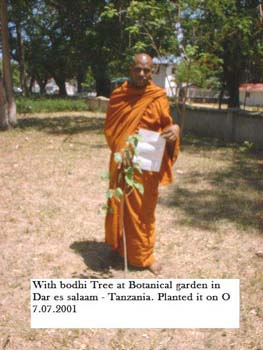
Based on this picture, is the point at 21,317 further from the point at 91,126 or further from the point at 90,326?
the point at 91,126

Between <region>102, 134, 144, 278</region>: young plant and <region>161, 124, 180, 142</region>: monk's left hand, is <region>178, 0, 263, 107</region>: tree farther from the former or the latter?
<region>102, 134, 144, 278</region>: young plant

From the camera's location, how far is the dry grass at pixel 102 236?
10.2ft

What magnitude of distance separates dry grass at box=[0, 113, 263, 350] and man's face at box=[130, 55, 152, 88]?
1701 mm

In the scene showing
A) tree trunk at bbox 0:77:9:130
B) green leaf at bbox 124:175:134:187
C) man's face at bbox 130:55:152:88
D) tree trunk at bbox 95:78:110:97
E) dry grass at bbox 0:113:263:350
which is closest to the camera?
dry grass at bbox 0:113:263:350

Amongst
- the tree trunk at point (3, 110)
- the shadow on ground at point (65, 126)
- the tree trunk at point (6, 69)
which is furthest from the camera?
the shadow on ground at point (65, 126)

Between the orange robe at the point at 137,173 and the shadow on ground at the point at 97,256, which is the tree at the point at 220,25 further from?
the orange robe at the point at 137,173

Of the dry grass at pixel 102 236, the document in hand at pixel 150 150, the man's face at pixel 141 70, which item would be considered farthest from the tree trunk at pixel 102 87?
the document in hand at pixel 150 150

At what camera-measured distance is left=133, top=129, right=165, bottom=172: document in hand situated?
A: 11.6 ft

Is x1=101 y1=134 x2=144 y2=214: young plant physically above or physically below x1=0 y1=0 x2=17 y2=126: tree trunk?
below

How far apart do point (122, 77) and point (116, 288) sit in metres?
11.6

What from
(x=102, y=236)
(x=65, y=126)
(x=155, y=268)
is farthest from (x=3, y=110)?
(x=155, y=268)

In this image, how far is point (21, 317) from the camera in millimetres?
3293

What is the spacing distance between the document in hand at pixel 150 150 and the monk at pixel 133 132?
0.07m

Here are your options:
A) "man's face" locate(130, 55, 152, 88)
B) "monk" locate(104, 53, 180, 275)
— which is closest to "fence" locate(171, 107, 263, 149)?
→ "monk" locate(104, 53, 180, 275)
